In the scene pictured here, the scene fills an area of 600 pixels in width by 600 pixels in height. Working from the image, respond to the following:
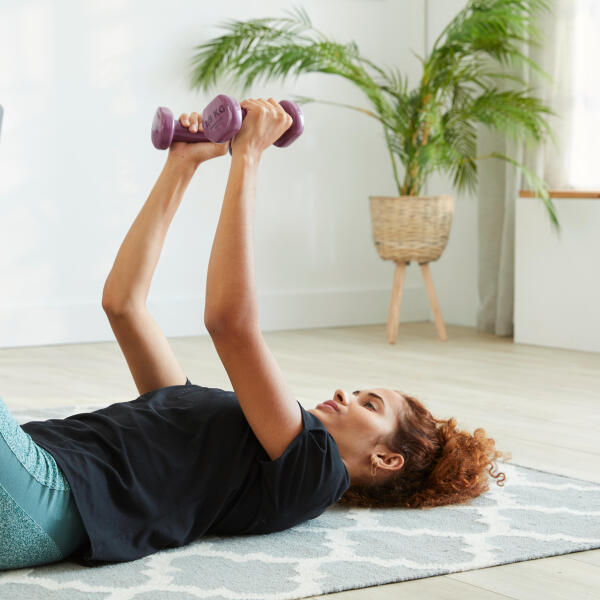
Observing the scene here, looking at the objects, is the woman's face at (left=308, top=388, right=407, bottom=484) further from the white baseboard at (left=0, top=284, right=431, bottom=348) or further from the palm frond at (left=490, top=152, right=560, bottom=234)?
the white baseboard at (left=0, top=284, right=431, bottom=348)

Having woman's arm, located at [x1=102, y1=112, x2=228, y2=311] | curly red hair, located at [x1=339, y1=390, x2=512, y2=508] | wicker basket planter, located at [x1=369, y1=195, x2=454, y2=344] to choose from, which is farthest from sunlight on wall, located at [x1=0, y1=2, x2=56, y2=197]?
curly red hair, located at [x1=339, y1=390, x2=512, y2=508]

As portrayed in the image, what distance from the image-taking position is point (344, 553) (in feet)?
5.20

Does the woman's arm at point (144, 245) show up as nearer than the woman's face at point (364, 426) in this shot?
No

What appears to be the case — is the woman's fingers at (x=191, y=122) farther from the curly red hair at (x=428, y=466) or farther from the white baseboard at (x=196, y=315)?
the white baseboard at (x=196, y=315)

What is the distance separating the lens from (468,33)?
4277 mm

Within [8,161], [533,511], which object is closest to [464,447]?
[533,511]

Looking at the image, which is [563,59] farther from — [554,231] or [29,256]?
[29,256]

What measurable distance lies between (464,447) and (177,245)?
3096 millimetres

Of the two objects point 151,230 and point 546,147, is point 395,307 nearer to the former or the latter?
point 546,147

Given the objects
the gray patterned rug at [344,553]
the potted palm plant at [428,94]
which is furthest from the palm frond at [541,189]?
the gray patterned rug at [344,553]

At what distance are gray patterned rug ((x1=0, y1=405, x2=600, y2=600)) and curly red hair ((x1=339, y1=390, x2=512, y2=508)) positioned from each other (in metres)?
0.03

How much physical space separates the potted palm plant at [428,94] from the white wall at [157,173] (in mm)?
254

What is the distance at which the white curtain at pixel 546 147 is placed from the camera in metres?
4.32

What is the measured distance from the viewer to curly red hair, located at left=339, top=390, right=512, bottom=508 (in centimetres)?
169
